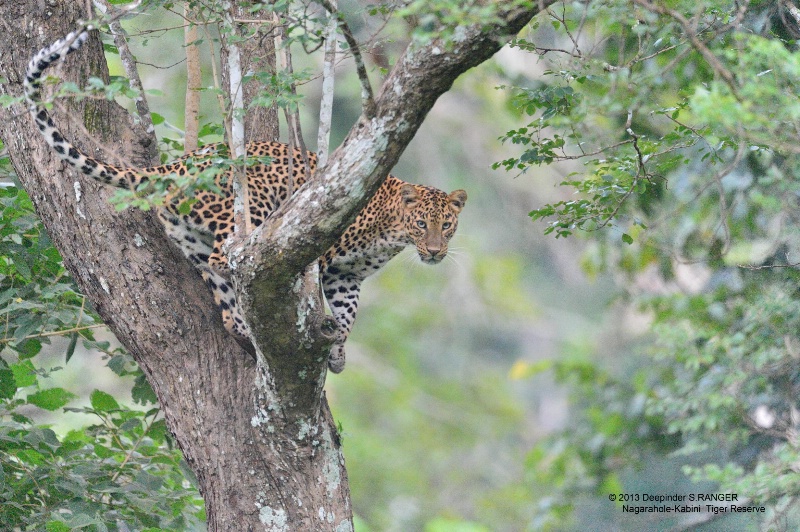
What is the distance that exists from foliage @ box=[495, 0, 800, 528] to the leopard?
39.6 inches

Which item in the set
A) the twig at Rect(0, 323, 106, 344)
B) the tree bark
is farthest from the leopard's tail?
the twig at Rect(0, 323, 106, 344)

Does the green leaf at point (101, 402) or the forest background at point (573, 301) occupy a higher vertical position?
the forest background at point (573, 301)

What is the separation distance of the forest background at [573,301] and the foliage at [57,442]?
0.03 metres

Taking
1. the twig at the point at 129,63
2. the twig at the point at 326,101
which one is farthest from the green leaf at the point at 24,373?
the twig at the point at 326,101

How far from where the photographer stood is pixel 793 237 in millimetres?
6414

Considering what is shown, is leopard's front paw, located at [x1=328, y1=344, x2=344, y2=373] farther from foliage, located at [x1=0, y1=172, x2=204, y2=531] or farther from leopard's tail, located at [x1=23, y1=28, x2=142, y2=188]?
leopard's tail, located at [x1=23, y1=28, x2=142, y2=188]

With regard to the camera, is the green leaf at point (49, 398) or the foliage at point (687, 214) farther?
the green leaf at point (49, 398)

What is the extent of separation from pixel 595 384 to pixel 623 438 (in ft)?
3.06

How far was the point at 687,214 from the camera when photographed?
760 cm

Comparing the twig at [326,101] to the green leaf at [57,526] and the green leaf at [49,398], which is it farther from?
the green leaf at [49,398]

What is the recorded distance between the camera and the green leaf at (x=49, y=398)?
16.4 ft

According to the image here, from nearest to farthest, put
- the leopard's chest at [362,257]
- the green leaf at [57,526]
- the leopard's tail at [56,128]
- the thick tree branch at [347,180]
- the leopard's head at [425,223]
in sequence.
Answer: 1. the thick tree branch at [347,180]
2. the leopard's tail at [56,128]
3. the green leaf at [57,526]
4. the leopard's chest at [362,257]
5. the leopard's head at [425,223]

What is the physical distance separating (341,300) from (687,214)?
3.11 meters

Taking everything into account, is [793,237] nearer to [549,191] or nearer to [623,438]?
[623,438]
